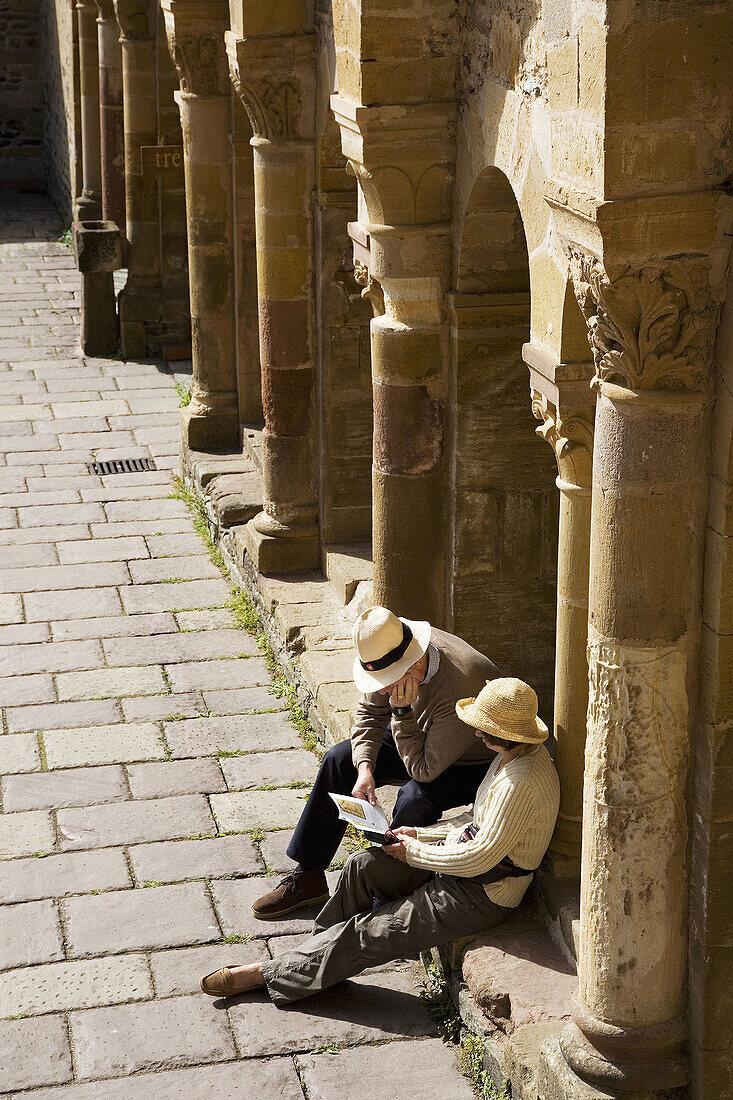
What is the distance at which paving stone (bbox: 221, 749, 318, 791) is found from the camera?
719 centimetres

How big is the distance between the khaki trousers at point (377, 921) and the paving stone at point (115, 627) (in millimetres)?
3633

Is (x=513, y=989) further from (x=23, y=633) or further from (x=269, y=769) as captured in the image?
(x=23, y=633)

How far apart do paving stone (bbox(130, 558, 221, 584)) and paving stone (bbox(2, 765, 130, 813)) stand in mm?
2552

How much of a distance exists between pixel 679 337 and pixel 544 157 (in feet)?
4.49

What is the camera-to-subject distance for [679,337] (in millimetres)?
3719

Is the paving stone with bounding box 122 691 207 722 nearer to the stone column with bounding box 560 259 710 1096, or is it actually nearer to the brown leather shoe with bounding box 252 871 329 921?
the brown leather shoe with bounding box 252 871 329 921

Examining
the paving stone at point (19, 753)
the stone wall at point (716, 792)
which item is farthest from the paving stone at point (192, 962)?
the stone wall at point (716, 792)

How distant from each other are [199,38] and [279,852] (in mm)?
5790

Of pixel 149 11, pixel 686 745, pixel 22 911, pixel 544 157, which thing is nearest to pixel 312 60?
pixel 544 157

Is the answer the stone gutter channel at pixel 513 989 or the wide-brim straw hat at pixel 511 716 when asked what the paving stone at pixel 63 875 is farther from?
the wide-brim straw hat at pixel 511 716

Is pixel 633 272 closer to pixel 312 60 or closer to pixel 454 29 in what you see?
pixel 454 29

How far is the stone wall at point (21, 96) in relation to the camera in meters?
23.3

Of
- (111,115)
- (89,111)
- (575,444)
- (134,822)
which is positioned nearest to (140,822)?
(134,822)

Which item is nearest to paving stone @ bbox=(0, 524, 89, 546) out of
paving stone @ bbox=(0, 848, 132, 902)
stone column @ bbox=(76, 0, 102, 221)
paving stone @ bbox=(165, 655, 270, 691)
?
paving stone @ bbox=(165, 655, 270, 691)
